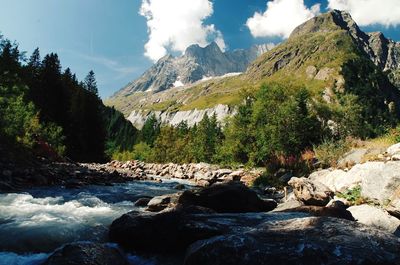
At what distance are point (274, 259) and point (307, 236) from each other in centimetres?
108

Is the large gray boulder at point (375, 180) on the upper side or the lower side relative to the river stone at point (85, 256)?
upper

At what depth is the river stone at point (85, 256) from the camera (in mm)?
6781

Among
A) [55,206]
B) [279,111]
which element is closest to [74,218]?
[55,206]

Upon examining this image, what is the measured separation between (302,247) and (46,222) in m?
8.08

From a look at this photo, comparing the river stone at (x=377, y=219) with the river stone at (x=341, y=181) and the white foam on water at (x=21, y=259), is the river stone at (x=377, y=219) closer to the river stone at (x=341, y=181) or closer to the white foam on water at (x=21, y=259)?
the river stone at (x=341, y=181)

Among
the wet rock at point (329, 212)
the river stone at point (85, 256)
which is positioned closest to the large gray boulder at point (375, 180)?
the wet rock at point (329, 212)

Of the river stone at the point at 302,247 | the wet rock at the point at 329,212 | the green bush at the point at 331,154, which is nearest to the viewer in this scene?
the river stone at the point at 302,247

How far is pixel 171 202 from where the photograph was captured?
1445 centimetres

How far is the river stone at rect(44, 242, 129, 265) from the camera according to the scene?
6.78 metres

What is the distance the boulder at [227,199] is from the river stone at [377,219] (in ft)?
12.9

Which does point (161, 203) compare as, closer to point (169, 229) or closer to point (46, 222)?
point (46, 222)

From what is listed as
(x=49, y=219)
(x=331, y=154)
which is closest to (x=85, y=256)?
(x=49, y=219)

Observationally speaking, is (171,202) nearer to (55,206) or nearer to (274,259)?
(55,206)

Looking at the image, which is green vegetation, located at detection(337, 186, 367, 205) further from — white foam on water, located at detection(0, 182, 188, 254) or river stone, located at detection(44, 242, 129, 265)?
river stone, located at detection(44, 242, 129, 265)
